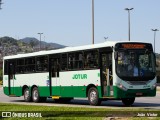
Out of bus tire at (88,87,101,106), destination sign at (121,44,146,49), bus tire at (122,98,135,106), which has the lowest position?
bus tire at (122,98,135,106)

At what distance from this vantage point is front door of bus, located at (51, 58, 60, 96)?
89.1ft

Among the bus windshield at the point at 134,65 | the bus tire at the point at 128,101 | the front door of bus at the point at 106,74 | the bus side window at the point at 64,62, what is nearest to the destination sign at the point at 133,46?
the bus windshield at the point at 134,65

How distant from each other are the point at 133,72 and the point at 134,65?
332 mm

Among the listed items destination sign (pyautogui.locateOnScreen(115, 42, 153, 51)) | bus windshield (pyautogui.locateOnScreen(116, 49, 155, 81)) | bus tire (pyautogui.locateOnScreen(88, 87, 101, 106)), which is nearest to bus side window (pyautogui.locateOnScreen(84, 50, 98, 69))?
bus tire (pyautogui.locateOnScreen(88, 87, 101, 106))

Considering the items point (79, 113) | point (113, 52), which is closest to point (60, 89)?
point (113, 52)

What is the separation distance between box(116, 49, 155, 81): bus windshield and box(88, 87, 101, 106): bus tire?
1.89 meters

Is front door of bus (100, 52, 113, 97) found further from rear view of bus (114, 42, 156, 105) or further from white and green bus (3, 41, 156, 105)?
rear view of bus (114, 42, 156, 105)

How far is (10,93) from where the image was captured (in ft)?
106

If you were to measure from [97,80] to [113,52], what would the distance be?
1775mm

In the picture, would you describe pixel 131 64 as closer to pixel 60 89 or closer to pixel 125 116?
pixel 60 89

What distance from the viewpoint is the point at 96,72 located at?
2359cm

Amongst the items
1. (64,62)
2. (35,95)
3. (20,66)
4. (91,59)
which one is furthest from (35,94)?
(91,59)

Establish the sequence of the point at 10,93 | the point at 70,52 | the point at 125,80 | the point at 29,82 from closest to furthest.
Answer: the point at 125,80 < the point at 70,52 < the point at 29,82 < the point at 10,93

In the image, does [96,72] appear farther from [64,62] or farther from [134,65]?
[64,62]
